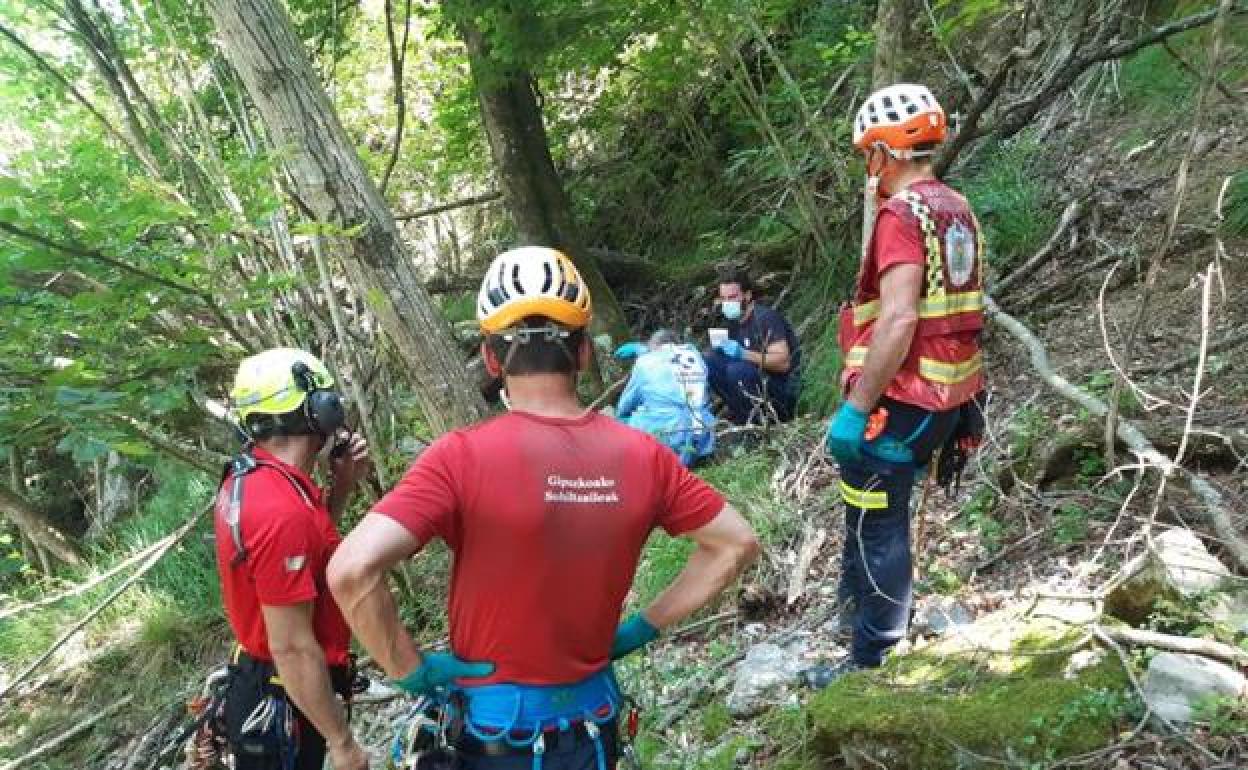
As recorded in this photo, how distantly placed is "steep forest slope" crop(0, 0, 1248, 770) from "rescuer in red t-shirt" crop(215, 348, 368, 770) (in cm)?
100

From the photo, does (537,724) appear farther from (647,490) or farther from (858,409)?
(858,409)

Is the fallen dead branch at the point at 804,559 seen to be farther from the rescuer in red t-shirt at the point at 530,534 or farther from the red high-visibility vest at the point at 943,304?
the rescuer in red t-shirt at the point at 530,534

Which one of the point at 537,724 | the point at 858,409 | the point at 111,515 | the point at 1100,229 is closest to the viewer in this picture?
the point at 537,724

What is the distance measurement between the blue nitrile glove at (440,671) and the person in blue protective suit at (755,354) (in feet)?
16.0

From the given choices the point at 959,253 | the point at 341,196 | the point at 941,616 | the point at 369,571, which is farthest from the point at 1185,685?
the point at 341,196

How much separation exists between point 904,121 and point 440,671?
2.46 meters

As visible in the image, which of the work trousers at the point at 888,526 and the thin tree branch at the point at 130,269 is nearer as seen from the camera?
the work trousers at the point at 888,526

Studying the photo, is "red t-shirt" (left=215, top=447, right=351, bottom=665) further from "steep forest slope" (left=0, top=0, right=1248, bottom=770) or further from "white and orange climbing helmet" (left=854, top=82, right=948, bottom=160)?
"white and orange climbing helmet" (left=854, top=82, right=948, bottom=160)

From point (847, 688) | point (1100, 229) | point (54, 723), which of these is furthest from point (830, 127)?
point (54, 723)

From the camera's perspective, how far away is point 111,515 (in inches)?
367

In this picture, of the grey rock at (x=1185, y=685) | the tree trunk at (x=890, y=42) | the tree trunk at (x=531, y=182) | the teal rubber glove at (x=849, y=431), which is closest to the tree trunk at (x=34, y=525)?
the tree trunk at (x=531, y=182)

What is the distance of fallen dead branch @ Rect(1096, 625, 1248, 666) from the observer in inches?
97.7

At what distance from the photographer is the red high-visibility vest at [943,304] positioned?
3.12m

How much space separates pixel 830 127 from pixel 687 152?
3137 millimetres
